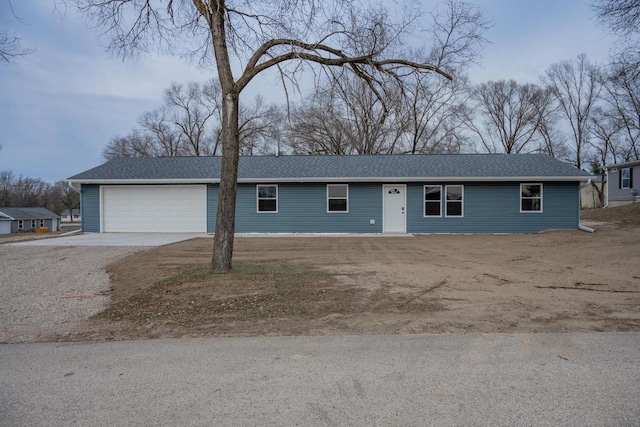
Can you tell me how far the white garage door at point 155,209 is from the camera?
17.2m

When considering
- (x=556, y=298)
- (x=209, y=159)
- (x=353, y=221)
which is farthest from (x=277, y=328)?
(x=209, y=159)

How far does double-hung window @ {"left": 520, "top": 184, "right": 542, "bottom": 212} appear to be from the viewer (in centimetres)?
1652

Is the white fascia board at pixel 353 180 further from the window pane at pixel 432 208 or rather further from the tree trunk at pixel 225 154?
the tree trunk at pixel 225 154

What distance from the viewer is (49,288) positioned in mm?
7320

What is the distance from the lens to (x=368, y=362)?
3.72 m

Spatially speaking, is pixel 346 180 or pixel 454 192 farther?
pixel 454 192

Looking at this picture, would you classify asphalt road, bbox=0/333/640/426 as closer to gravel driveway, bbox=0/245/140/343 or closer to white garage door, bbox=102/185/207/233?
gravel driveway, bbox=0/245/140/343

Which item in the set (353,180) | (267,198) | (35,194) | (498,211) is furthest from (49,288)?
(35,194)

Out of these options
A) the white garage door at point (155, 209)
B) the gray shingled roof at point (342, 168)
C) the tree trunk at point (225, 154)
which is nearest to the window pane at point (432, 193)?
the gray shingled roof at point (342, 168)

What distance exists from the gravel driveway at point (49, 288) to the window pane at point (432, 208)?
11255mm

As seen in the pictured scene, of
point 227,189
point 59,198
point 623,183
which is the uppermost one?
point 59,198

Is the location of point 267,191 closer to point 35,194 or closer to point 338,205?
point 338,205

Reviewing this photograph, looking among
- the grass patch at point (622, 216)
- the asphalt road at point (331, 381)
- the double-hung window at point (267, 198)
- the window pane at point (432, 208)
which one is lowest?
the asphalt road at point (331, 381)

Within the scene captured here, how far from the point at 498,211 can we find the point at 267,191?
9688mm
